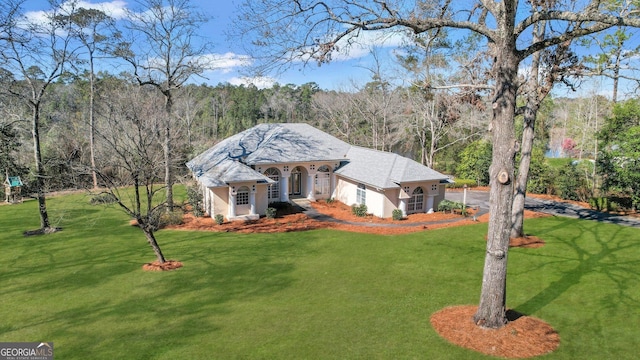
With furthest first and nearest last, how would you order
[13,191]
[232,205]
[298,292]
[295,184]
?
[295,184] → [13,191] → [232,205] → [298,292]

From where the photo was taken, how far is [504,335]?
895 cm

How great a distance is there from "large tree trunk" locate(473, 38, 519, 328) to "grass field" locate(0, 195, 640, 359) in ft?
5.02

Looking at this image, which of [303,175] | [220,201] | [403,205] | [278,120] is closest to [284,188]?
[303,175]

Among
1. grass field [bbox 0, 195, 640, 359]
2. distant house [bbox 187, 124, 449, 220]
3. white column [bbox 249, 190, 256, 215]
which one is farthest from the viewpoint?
white column [bbox 249, 190, 256, 215]

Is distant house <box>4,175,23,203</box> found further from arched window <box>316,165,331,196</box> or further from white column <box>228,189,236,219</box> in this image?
arched window <box>316,165,331,196</box>

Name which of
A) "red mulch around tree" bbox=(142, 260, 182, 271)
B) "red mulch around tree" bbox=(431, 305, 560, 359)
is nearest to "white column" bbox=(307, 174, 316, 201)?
"red mulch around tree" bbox=(142, 260, 182, 271)

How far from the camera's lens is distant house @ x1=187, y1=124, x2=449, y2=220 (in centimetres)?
2286

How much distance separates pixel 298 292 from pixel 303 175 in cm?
1670

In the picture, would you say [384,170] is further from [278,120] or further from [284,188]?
[278,120]

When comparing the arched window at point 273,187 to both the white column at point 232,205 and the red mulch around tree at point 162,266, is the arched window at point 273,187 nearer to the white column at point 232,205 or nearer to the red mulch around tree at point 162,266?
the white column at point 232,205

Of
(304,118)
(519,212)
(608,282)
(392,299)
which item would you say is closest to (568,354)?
(392,299)

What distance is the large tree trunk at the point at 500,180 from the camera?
8.34 metres

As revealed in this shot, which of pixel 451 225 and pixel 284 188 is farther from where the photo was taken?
pixel 284 188

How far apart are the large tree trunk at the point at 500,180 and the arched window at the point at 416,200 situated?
15.1m
